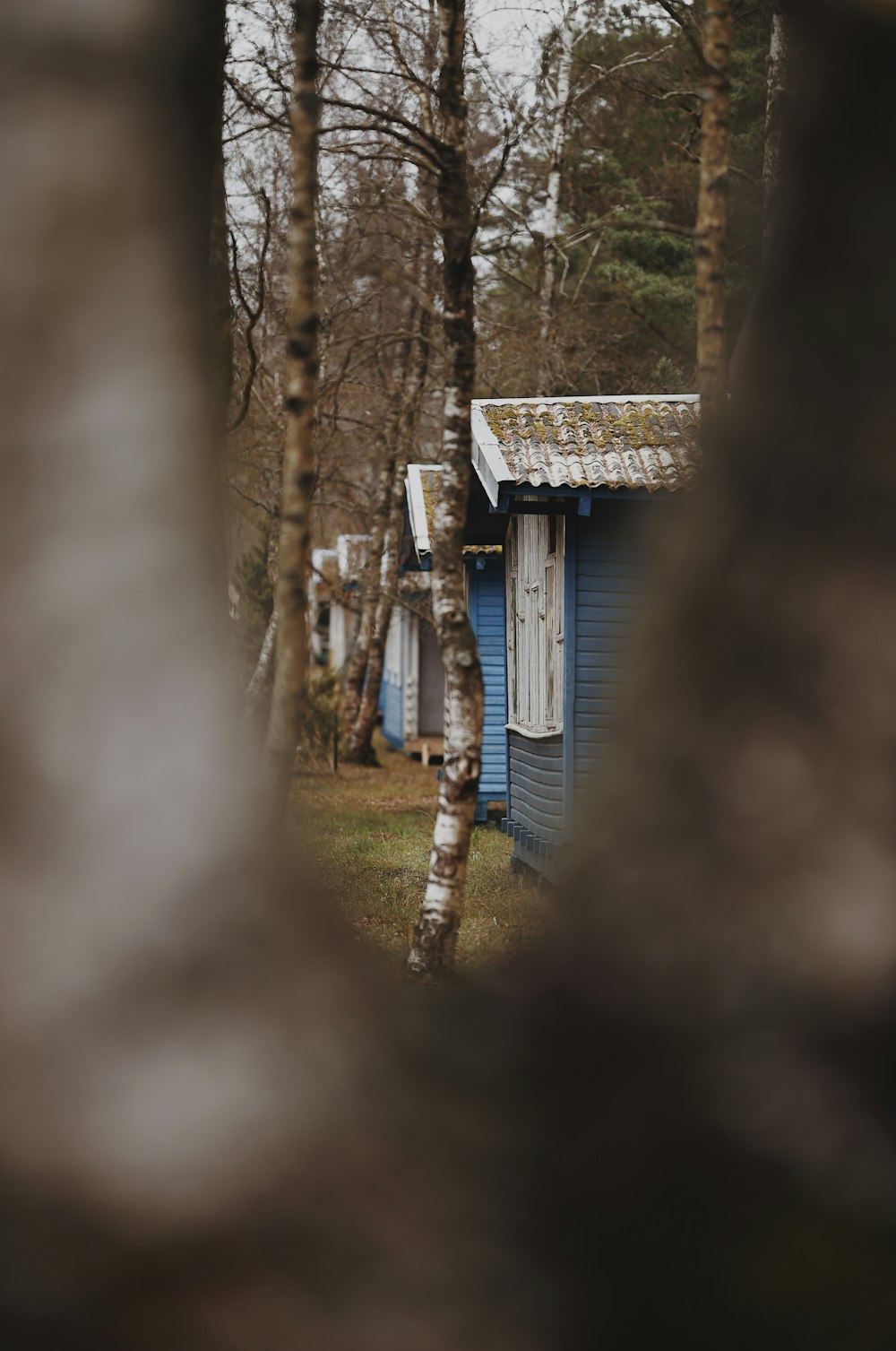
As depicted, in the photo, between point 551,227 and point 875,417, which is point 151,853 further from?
point 551,227

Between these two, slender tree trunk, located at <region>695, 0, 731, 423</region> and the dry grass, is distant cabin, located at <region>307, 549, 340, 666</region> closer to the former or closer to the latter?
the dry grass

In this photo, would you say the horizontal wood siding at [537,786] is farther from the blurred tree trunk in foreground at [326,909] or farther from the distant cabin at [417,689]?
the distant cabin at [417,689]

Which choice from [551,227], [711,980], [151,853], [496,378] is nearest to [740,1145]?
[711,980]

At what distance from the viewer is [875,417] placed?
4.46 ft

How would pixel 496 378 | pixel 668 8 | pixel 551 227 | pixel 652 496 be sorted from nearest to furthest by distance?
pixel 668 8, pixel 652 496, pixel 551 227, pixel 496 378

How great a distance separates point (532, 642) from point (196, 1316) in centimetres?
458

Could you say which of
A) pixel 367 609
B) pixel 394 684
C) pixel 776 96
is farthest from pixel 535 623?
pixel 394 684

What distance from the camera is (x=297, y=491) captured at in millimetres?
2158

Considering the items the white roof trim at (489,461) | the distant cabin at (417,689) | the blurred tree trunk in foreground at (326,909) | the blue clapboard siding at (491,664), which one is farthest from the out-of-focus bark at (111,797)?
the distant cabin at (417,689)

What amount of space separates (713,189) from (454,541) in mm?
1539

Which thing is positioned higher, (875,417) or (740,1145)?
(875,417)

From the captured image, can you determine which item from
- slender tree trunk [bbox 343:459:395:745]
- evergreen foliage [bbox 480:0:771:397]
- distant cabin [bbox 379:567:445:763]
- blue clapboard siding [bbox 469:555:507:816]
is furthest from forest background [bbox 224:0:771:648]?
distant cabin [bbox 379:567:445:763]

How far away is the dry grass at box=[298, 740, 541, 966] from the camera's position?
11.4 feet

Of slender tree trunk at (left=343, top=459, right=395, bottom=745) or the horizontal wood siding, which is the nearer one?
the horizontal wood siding
